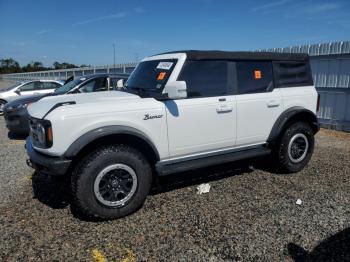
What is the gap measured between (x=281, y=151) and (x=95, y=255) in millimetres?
3370

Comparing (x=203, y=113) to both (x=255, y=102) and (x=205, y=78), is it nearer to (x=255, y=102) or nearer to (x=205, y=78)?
(x=205, y=78)

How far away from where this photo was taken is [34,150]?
12.8ft

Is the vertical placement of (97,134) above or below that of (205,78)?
below

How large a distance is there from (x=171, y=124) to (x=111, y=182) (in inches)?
40.5

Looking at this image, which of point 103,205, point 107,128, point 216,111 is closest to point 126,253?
point 103,205

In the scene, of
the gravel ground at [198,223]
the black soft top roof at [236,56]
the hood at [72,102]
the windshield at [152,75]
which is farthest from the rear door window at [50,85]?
the black soft top roof at [236,56]

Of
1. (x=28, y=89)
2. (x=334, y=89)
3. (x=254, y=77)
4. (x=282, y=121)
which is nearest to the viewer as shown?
(x=254, y=77)

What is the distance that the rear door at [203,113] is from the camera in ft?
13.4

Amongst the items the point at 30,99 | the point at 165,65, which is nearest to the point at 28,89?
the point at 30,99

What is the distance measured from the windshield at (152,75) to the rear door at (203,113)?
0.23 metres

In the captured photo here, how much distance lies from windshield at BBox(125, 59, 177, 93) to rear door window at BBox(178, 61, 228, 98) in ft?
0.74

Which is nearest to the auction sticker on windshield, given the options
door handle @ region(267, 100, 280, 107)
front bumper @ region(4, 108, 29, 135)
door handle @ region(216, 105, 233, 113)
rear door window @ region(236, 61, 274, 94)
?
door handle @ region(216, 105, 233, 113)

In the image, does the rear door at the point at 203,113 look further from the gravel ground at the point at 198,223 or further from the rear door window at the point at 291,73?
the rear door window at the point at 291,73

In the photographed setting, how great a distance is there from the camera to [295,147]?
534 cm
